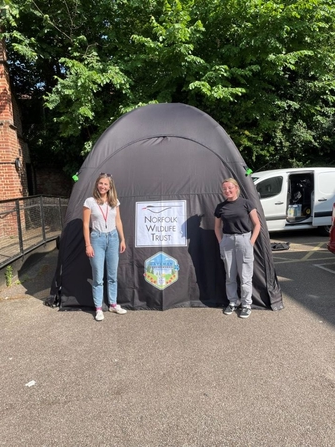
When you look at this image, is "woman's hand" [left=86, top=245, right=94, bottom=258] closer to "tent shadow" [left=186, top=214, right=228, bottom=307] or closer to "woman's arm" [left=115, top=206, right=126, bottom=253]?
"woman's arm" [left=115, top=206, right=126, bottom=253]

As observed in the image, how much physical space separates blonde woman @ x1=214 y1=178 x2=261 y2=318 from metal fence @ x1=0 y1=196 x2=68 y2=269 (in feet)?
12.7

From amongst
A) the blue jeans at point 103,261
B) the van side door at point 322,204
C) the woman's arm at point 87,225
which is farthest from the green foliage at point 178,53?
the blue jeans at point 103,261

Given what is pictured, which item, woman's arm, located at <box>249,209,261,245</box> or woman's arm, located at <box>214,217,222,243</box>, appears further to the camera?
woman's arm, located at <box>214,217,222,243</box>

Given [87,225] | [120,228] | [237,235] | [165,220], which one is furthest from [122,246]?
[237,235]

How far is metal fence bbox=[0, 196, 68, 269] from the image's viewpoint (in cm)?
636

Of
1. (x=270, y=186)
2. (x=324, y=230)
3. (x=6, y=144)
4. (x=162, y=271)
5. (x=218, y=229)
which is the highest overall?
(x=6, y=144)

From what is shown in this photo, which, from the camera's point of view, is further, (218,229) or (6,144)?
(6,144)

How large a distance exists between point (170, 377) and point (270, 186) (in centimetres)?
772

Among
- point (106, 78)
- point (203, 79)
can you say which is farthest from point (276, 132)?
point (106, 78)

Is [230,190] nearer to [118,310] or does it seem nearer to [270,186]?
[118,310]

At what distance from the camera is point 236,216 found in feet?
13.8

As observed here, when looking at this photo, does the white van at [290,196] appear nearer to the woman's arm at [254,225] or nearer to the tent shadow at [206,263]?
the tent shadow at [206,263]

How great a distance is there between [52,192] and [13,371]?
42.4 ft

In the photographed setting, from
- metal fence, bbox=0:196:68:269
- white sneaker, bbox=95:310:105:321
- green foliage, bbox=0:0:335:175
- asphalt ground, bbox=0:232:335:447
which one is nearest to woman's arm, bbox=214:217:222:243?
asphalt ground, bbox=0:232:335:447
